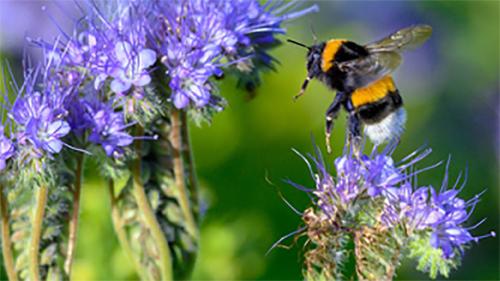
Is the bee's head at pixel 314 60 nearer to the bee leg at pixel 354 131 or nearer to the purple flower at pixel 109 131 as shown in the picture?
the bee leg at pixel 354 131

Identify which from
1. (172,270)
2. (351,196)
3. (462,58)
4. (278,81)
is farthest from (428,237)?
(462,58)

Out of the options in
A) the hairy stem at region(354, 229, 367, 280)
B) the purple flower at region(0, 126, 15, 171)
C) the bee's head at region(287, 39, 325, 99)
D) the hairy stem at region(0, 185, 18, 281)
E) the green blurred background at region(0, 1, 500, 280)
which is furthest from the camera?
the green blurred background at region(0, 1, 500, 280)

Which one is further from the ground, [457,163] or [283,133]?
[283,133]

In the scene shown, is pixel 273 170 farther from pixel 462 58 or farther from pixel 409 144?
pixel 462 58

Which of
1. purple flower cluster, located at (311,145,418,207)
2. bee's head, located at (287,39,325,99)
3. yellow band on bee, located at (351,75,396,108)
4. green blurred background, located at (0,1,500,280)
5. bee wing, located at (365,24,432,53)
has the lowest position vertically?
green blurred background, located at (0,1,500,280)

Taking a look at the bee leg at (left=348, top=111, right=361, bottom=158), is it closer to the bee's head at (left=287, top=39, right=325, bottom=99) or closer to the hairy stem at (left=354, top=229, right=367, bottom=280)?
the bee's head at (left=287, top=39, right=325, bottom=99)

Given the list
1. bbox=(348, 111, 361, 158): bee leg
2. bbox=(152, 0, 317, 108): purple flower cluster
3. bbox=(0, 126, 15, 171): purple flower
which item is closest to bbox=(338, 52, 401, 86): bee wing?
bbox=(348, 111, 361, 158): bee leg

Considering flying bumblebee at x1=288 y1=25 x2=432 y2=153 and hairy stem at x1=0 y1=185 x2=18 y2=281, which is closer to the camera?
hairy stem at x1=0 y1=185 x2=18 y2=281
